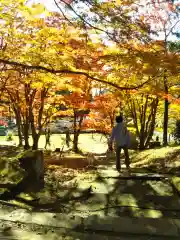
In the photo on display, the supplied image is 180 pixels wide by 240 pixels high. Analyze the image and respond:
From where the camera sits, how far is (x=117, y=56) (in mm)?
8336

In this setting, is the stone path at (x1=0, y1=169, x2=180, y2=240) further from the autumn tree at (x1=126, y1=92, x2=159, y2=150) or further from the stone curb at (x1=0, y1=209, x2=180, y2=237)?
the autumn tree at (x1=126, y1=92, x2=159, y2=150)

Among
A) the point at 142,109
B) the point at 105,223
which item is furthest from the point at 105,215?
the point at 142,109

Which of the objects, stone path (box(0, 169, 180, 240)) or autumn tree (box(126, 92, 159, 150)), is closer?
stone path (box(0, 169, 180, 240))

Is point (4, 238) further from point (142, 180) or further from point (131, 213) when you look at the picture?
point (142, 180)

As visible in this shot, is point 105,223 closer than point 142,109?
Yes

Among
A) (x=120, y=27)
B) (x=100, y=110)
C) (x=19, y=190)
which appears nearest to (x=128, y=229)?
(x=19, y=190)

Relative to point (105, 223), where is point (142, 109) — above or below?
above

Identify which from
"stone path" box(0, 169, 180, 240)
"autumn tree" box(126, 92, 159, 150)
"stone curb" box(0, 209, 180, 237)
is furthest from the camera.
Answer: "autumn tree" box(126, 92, 159, 150)

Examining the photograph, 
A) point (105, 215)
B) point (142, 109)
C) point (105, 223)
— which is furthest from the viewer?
point (142, 109)

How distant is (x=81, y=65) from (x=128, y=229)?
21.9 ft

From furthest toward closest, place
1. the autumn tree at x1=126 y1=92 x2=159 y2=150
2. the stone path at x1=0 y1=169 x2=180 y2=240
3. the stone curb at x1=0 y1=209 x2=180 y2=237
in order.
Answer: the autumn tree at x1=126 y1=92 x2=159 y2=150 < the stone curb at x1=0 y1=209 x2=180 y2=237 < the stone path at x1=0 y1=169 x2=180 y2=240

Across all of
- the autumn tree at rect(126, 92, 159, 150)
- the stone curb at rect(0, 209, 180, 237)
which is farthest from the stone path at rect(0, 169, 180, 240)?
the autumn tree at rect(126, 92, 159, 150)

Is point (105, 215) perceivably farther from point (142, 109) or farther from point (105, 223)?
point (142, 109)

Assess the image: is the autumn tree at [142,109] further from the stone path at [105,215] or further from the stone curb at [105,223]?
the stone curb at [105,223]
